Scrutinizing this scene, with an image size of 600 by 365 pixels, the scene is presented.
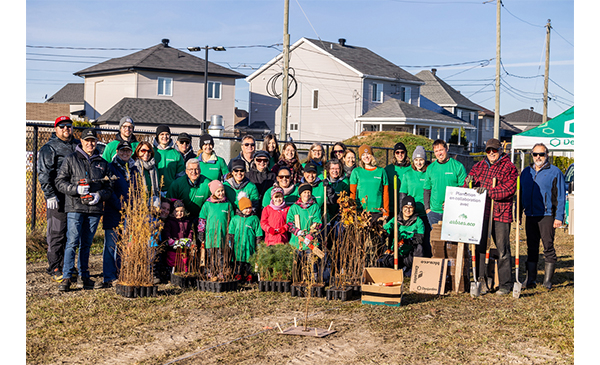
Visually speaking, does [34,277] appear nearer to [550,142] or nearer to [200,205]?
[200,205]

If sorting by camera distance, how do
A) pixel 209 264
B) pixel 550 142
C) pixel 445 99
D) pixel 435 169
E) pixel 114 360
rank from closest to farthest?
pixel 114 360 → pixel 209 264 → pixel 435 169 → pixel 550 142 → pixel 445 99

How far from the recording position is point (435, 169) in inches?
337

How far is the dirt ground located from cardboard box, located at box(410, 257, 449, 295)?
11.8 inches

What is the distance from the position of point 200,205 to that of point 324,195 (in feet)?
5.71

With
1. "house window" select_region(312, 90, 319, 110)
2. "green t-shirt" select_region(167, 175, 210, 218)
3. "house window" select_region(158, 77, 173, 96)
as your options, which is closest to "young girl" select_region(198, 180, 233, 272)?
"green t-shirt" select_region(167, 175, 210, 218)

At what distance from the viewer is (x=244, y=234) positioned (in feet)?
26.1

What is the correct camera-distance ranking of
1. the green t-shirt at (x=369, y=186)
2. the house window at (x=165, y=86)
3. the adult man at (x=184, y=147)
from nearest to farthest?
1. the green t-shirt at (x=369, y=186)
2. the adult man at (x=184, y=147)
3. the house window at (x=165, y=86)

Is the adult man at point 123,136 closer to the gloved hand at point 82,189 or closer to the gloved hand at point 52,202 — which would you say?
the gloved hand at point 52,202

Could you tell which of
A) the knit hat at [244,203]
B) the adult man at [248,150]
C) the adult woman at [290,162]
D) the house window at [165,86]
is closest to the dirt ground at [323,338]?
the knit hat at [244,203]

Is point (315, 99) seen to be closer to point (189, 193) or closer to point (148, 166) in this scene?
point (189, 193)

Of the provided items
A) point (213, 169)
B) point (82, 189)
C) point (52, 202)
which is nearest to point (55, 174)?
point (52, 202)

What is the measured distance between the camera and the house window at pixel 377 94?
139ft

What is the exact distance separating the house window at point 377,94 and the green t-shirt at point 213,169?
34764 mm

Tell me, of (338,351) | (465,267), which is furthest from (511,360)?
(465,267)
